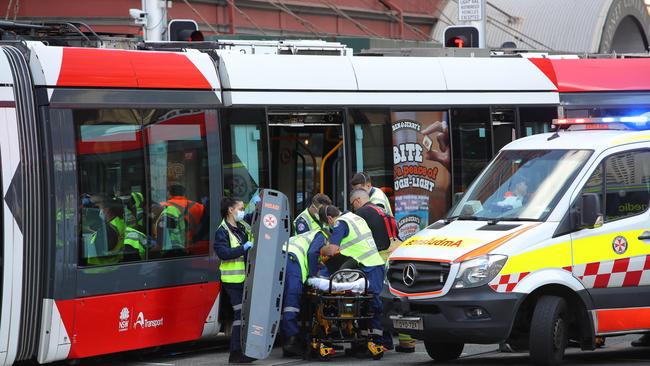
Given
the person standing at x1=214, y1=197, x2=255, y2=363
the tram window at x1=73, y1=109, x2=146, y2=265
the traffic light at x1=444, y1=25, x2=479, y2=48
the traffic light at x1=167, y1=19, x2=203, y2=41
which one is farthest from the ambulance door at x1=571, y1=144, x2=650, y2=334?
the traffic light at x1=444, y1=25, x2=479, y2=48

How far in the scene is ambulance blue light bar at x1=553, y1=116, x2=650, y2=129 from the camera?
1323cm

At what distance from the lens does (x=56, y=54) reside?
1267 cm

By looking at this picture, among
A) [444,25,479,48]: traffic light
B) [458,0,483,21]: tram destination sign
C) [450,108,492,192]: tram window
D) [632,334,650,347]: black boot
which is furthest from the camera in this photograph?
[458,0,483,21]: tram destination sign

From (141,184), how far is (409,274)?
9.20ft

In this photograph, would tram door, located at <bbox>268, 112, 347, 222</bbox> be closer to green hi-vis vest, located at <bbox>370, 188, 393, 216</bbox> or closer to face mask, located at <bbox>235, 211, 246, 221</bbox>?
green hi-vis vest, located at <bbox>370, 188, 393, 216</bbox>

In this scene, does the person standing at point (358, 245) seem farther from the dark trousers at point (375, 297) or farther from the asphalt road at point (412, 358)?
the asphalt road at point (412, 358)

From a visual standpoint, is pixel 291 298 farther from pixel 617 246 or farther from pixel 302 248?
pixel 617 246

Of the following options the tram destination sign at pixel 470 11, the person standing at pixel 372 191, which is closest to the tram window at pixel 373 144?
the person standing at pixel 372 191

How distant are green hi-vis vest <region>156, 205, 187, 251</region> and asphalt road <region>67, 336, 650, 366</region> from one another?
1.18 m

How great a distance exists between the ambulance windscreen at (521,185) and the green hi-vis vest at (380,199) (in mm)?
1600

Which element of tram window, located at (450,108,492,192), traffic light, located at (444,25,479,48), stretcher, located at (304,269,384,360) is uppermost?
traffic light, located at (444,25,479,48)

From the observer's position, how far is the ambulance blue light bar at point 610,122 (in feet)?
43.4

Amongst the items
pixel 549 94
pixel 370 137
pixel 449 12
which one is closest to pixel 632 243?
pixel 370 137

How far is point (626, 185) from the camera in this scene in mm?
12547
